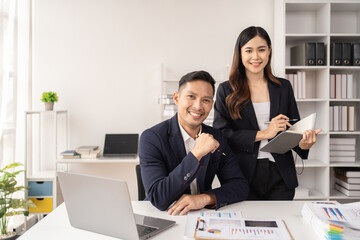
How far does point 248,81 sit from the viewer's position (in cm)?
201

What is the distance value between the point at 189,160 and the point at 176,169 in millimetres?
69

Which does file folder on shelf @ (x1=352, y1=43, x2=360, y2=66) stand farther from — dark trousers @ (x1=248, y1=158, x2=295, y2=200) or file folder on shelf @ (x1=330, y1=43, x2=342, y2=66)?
dark trousers @ (x1=248, y1=158, x2=295, y2=200)

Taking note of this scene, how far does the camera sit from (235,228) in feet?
4.07

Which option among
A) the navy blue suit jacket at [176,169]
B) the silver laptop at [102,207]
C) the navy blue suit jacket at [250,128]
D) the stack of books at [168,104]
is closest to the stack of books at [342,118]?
the stack of books at [168,104]

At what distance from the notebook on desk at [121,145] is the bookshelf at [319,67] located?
1637 millimetres

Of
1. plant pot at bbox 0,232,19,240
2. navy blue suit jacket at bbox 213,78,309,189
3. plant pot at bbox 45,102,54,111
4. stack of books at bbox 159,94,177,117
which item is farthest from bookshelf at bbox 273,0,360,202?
plant pot at bbox 0,232,19,240

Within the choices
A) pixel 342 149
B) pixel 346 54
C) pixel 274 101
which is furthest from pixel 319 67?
pixel 274 101

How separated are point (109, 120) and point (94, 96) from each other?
0.30 meters

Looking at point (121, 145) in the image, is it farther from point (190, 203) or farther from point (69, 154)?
point (190, 203)

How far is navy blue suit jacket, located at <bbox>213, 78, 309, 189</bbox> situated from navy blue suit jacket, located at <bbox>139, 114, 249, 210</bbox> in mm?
Answer: 143

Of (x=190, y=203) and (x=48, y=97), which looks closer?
(x=190, y=203)

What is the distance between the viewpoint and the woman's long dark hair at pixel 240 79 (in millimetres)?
1905

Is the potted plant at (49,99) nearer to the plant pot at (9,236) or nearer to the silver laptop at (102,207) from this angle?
the plant pot at (9,236)

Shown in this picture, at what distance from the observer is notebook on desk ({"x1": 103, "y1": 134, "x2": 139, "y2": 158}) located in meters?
3.52
